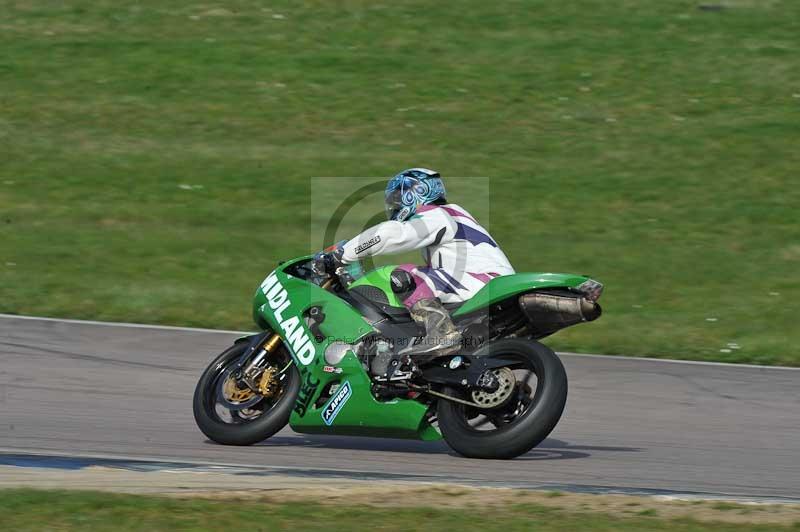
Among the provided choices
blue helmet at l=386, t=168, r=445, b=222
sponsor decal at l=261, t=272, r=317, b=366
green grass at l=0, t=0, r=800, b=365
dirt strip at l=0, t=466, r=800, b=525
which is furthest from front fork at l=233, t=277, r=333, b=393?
green grass at l=0, t=0, r=800, b=365

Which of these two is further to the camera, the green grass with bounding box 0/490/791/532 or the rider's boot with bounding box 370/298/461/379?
the rider's boot with bounding box 370/298/461/379

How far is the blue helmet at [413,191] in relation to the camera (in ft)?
26.9

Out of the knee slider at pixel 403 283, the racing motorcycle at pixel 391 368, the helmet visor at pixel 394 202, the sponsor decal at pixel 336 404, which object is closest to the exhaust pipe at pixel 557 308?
the racing motorcycle at pixel 391 368

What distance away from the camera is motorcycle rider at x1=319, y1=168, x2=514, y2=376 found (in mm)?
7914

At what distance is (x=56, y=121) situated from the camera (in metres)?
20.3

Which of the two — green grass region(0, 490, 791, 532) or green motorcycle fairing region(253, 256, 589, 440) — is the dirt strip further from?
green motorcycle fairing region(253, 256, 589, 440)

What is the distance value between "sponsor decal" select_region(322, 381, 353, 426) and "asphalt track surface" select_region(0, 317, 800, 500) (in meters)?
0.25

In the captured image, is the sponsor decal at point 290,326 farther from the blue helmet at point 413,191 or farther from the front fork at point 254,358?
the blue helmet at point 413,191

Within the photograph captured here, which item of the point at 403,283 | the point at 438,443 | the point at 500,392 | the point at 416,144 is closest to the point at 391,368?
the point at 403,283

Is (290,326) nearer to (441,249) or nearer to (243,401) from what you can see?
(243,401)

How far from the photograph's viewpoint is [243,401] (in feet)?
27.2

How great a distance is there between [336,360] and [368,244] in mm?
747

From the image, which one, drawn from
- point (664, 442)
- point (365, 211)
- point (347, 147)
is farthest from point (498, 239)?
point (664, 442)

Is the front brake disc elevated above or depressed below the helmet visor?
below
